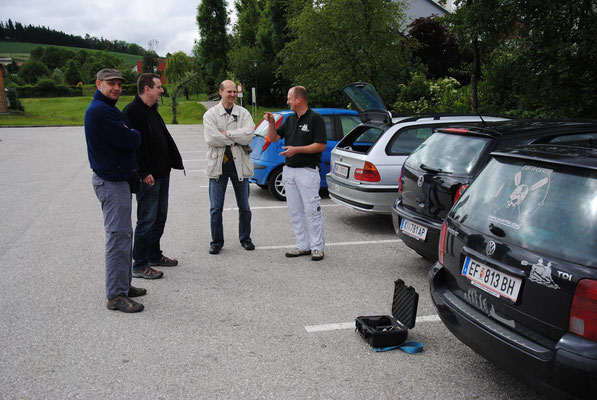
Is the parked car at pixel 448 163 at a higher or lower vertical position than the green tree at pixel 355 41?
lower

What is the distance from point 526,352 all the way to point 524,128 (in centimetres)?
271

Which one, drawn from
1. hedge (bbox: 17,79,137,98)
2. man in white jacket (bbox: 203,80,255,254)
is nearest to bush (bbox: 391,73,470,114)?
man in white jacket (bbox: 203,80,255,254)

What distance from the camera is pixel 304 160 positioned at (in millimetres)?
5445

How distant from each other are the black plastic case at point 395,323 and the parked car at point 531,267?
45cm

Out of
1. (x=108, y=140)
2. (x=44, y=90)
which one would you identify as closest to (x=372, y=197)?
(x=108, y=140)

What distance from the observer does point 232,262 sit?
543cm

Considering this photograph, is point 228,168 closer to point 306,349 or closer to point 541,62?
point 306,349

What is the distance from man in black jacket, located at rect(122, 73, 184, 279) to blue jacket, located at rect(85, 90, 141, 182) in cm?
67

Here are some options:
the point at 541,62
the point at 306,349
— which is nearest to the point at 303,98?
the point at 306,349

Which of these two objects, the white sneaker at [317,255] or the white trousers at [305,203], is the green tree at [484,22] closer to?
A: the white trousers at [305,203]

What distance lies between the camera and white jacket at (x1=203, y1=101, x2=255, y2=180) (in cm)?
550

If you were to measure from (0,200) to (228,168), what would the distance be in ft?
19.3

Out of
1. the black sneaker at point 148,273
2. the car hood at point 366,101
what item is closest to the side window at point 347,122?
the car hood at point 366,101

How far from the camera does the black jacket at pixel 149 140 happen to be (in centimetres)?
482
